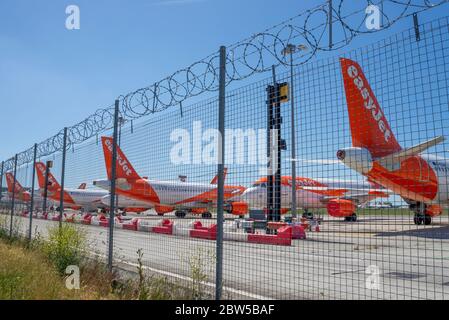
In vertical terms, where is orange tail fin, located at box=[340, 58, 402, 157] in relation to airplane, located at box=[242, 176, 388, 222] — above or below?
above

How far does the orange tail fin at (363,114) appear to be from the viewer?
446 cm

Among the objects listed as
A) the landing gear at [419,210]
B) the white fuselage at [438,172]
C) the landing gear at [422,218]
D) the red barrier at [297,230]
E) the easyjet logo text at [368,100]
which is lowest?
the red barrier at [297,230]

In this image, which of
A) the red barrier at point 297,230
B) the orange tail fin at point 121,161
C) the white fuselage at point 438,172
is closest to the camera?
the white fuselage at point 438,172

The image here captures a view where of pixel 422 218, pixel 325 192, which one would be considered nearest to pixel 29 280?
pixel 325 192

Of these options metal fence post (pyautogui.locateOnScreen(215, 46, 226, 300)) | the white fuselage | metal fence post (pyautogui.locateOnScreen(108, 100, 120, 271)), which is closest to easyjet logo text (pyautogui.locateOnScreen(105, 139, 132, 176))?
metal fence post (pyautogui.locateOnScreen(108, 100, 120, 271))

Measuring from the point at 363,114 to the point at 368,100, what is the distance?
207 millimetres

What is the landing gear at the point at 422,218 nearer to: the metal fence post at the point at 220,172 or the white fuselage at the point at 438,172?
the white fuselage at the point at 438,172

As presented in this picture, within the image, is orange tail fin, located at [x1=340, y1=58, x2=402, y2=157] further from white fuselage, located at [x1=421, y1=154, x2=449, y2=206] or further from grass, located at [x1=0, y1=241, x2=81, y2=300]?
grass, located at [x1=0, y1=241, x2=81, y2=300]

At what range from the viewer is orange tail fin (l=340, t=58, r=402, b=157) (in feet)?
14.6

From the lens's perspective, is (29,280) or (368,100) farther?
(29,280)

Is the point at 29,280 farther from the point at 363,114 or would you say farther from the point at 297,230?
the point at 297,230

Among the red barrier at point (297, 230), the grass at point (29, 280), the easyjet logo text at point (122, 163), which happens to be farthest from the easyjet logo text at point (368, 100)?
the red barrier at point (297, 230)

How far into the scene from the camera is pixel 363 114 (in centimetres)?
472
